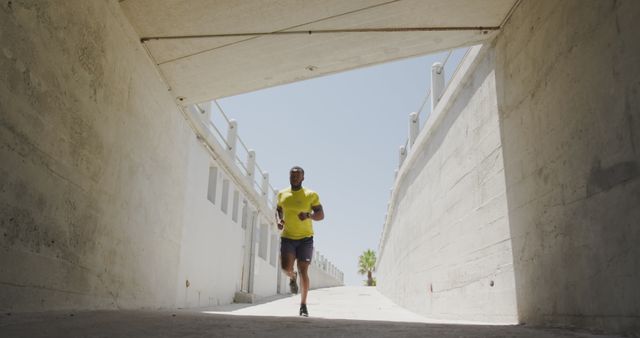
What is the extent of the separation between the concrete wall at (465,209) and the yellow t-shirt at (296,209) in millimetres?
1985

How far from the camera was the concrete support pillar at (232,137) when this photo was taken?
48.7 ft

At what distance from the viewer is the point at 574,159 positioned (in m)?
4.24

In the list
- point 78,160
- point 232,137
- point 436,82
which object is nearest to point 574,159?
point 78,160

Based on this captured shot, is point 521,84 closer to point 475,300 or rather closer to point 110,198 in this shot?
point 475,300

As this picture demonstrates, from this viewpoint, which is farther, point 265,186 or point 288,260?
point 265,186

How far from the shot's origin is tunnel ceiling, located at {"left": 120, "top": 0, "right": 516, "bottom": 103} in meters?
5.68

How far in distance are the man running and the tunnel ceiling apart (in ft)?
5.04

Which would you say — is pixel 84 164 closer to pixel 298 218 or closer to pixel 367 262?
pixel 298 218

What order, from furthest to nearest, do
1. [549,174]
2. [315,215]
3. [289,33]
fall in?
[315,215] → [289,33] → [549,174]

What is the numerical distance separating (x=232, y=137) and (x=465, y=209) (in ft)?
30.0

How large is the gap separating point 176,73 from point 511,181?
172 inches

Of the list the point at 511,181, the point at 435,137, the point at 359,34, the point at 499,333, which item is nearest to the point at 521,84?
the point at 511,181

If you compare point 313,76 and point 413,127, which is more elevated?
point 413,127

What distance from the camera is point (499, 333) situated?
12.2 feet
